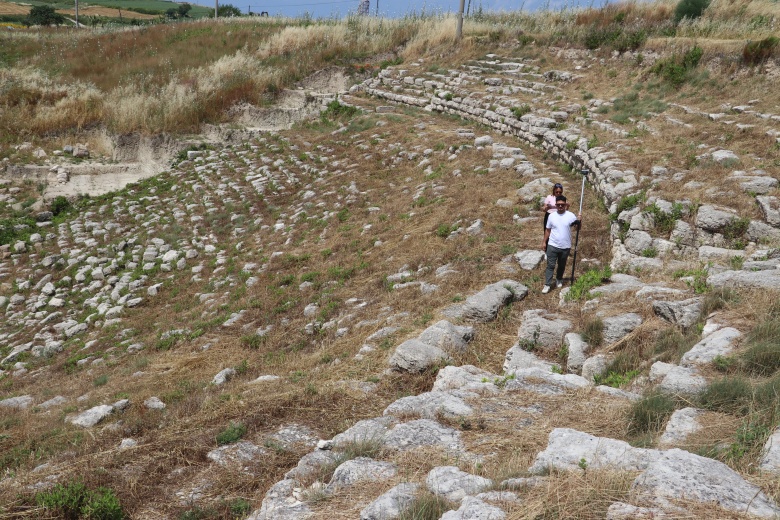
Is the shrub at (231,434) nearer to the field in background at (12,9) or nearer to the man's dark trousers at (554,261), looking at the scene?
the man's dark trousers at (554,261)

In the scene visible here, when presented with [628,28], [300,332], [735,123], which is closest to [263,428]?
[300,332]

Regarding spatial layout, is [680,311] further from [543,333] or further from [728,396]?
[728,396]

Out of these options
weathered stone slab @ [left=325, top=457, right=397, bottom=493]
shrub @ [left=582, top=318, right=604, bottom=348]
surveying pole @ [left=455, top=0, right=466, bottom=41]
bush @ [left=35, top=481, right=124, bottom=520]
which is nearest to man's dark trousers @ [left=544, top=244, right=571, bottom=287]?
shrub @ [left=582, top=318, right=604, bottom=348]

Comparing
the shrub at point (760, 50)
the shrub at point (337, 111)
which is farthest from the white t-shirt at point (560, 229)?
the shrub at point (337, 111)

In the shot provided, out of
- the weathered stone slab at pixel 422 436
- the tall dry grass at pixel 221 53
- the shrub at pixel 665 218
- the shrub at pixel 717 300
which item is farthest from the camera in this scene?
the tall dry grass at pixel 221 53

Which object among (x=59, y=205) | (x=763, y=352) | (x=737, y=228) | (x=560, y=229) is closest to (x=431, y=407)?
(x=763, y=352)

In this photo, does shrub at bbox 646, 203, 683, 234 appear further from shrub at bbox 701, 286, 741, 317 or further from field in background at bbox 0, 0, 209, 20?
field in background at bbox 0, 0, 209, 20

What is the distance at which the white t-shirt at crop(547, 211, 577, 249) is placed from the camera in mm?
7602

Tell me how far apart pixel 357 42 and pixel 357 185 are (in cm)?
1466

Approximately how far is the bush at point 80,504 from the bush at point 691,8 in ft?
68.5

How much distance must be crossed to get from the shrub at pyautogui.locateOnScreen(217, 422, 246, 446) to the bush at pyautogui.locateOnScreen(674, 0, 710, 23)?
19.6 meters

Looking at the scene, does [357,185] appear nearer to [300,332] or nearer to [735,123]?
[300,332]

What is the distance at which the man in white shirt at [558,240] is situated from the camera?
25.0ft

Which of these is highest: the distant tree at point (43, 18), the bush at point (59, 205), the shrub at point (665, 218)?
the distant tree at point (43, 18)
